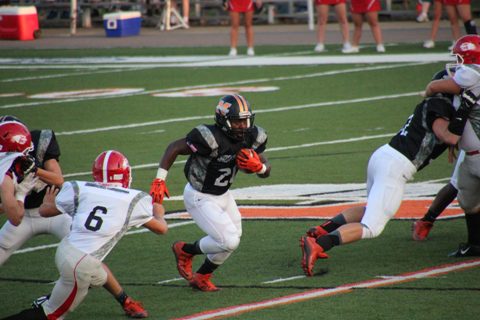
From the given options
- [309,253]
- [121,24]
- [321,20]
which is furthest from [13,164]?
[121,24]

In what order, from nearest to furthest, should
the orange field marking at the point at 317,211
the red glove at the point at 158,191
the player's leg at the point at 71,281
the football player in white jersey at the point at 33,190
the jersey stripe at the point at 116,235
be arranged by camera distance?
1. the player's leg at the point at 71,281
2. the jersey stripe at the point at 116,235
3. the football player in white jersey at the point at 33,190
4. the red glove at the point at 158,191
5. the orange field marking at the point at 317,211

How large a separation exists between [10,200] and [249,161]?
150 centimetres

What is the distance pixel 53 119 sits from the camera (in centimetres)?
1499

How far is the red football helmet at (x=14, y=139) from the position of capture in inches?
268

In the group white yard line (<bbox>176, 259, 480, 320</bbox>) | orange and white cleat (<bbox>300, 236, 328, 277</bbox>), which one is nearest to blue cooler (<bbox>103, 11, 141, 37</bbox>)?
orange and white cleat (<bbox>300, 236, 328, 277</bbox>)

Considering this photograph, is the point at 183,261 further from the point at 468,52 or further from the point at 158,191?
the point at 468,52

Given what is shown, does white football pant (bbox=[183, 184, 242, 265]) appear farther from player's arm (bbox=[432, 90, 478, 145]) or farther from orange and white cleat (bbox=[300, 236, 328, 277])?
player's arm (bbox=[432, 90, 478, 145])

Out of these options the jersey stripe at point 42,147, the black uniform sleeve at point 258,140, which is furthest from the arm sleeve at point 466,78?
the jersey stripe at point 42,147

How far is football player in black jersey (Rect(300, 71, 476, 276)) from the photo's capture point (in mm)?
7309

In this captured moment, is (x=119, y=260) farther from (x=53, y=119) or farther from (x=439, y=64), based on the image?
(x=439, y=64)

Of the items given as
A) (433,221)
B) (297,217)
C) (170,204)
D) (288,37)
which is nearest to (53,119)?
(170,204)

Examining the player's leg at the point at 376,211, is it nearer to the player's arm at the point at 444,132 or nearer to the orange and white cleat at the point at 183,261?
the player's arm at the point at 444,132

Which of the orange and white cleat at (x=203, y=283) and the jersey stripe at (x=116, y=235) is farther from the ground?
the jersey stripe at (x=116, y=235)

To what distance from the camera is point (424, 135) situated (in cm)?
751
